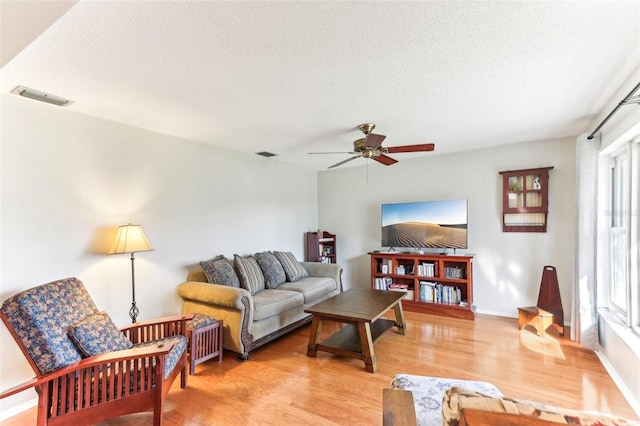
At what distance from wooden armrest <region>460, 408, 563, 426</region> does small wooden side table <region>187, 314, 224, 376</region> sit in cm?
245

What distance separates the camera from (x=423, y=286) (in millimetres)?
4340

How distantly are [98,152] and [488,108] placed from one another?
3.61m

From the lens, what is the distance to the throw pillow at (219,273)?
334 cm

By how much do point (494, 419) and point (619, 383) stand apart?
105 inches

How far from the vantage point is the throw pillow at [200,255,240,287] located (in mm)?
3336

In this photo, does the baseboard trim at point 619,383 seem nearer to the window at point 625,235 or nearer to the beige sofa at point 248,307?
the window at point 625,235

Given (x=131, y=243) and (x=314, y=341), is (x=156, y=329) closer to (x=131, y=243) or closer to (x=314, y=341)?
(x=131, y=243)

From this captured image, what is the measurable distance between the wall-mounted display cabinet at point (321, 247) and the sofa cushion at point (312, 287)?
0.94 m

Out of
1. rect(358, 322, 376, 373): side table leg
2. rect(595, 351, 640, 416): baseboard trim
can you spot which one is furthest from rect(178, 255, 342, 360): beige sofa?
rect(595, 351, 640, 416): baseboard trim

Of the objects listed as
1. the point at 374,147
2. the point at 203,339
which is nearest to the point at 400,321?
the point at 374,147

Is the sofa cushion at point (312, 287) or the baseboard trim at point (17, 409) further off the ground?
the sofa cushion at point (312, 287)

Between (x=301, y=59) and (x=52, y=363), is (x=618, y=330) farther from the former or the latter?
(x=52, y=363)

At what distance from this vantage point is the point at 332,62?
6.23 feet

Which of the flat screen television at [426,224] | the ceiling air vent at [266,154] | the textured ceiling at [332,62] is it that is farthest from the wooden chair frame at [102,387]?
the flat screen television at [426,224]
